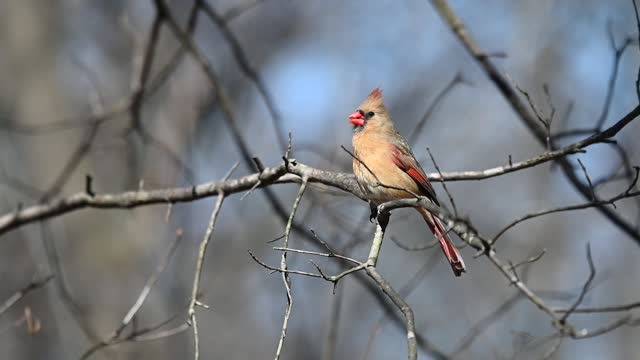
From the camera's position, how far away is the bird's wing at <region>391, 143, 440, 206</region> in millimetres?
3867

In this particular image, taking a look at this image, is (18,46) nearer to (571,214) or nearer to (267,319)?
(267,319)

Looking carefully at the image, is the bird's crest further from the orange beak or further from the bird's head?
the orange beak

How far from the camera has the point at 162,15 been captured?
4422 millimetres

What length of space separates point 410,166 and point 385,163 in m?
0.14

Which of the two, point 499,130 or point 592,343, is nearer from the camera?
point 592,343

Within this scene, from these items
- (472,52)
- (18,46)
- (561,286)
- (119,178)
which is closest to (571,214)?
(561,286)

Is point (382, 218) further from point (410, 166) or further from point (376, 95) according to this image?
point (376, 95)

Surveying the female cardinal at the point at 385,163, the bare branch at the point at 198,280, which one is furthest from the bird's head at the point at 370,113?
the bare branch at the point at 198,280

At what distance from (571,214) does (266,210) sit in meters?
4.40

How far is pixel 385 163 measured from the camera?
4016 mm

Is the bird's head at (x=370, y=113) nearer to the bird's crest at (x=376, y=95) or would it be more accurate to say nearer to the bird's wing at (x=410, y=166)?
the bird's crest at (x=376, y=95)

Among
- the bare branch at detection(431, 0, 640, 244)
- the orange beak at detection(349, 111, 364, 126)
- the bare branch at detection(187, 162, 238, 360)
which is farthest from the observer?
the orange beak at detection(349, 111, 364, 126)

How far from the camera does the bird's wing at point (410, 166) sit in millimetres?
3867

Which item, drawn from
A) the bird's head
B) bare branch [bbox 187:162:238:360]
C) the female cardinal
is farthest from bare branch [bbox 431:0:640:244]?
bare branch [bbox 187:162:238:360]
